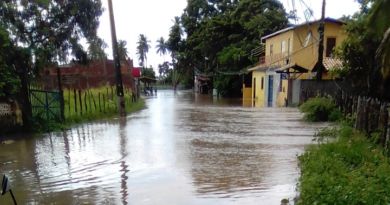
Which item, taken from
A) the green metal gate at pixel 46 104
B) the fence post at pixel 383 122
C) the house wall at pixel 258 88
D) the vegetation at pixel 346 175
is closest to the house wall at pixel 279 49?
the house wall at pixel 258 88

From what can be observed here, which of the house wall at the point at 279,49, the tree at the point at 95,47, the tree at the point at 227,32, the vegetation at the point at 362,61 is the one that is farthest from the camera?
the tree at the point at 227,32

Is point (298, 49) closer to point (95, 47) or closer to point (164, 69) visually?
point (95, 47)

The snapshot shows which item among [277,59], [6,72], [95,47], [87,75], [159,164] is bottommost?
[159,164]

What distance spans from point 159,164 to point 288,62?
22578 millimetres

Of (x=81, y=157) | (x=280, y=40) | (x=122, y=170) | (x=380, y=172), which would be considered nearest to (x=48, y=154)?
(x=81, y=157)

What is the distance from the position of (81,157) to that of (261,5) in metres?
35.0

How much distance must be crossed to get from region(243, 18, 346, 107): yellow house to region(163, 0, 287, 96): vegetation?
3404 mm

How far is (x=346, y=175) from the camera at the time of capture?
20.4ft

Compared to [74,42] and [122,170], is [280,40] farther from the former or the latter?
[122,170]

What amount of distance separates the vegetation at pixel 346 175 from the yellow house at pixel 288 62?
17438mm

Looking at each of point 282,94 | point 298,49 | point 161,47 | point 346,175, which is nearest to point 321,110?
point 346,175

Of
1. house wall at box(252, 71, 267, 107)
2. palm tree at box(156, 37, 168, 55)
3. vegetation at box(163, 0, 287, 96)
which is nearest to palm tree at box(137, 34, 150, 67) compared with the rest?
palm tree at box(156, 37, 168, 55)

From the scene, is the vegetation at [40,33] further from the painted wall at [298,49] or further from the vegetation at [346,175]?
the painted wall at [298,49]

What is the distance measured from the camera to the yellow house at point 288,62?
2756 centimetres
